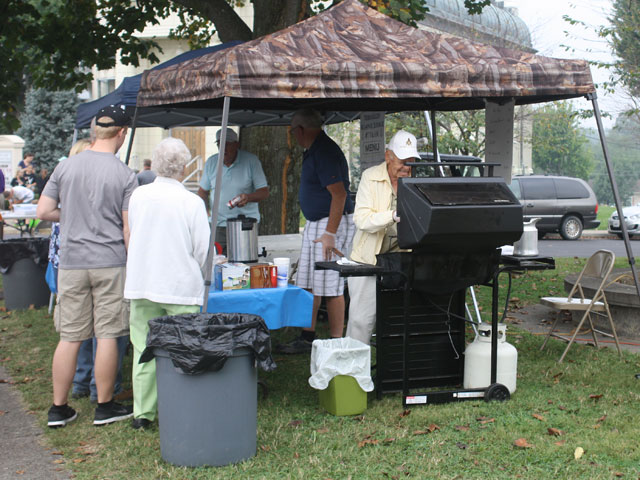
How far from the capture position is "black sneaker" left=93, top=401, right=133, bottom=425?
4879 millimetres

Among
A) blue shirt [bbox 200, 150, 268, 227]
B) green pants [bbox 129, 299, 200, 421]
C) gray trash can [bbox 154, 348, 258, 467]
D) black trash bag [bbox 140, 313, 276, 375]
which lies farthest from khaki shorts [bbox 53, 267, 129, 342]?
blue shirt [bbox 200, 150, 268, 227]

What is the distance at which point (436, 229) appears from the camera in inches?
177

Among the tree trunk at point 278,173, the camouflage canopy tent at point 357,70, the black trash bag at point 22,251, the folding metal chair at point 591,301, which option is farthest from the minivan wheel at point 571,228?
the camouflage canopy tent at point 357,70

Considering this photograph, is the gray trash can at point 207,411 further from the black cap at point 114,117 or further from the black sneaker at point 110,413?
the black cap at point 114,117

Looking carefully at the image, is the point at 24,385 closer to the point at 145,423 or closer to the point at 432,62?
the point at 145,423

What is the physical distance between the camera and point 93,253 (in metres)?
4.71

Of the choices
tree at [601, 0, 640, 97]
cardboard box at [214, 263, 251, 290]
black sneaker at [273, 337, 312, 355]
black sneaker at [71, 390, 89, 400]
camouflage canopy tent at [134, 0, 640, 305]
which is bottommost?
Result: black sneaker at [71, 390, 89, 400]

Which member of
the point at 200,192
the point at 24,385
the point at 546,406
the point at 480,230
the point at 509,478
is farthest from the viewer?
the point at 200,192

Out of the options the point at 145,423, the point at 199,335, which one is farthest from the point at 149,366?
the point at 199,335

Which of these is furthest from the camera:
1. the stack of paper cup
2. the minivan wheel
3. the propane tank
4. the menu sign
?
the menu sign

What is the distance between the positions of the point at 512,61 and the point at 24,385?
4.62 metres

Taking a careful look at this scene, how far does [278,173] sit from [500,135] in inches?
136

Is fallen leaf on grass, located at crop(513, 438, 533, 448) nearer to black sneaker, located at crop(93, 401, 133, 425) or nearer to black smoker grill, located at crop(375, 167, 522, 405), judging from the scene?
black smoker grill, located at crop(375, 167, 522, 405)

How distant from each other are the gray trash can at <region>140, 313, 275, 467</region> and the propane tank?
1809mm
